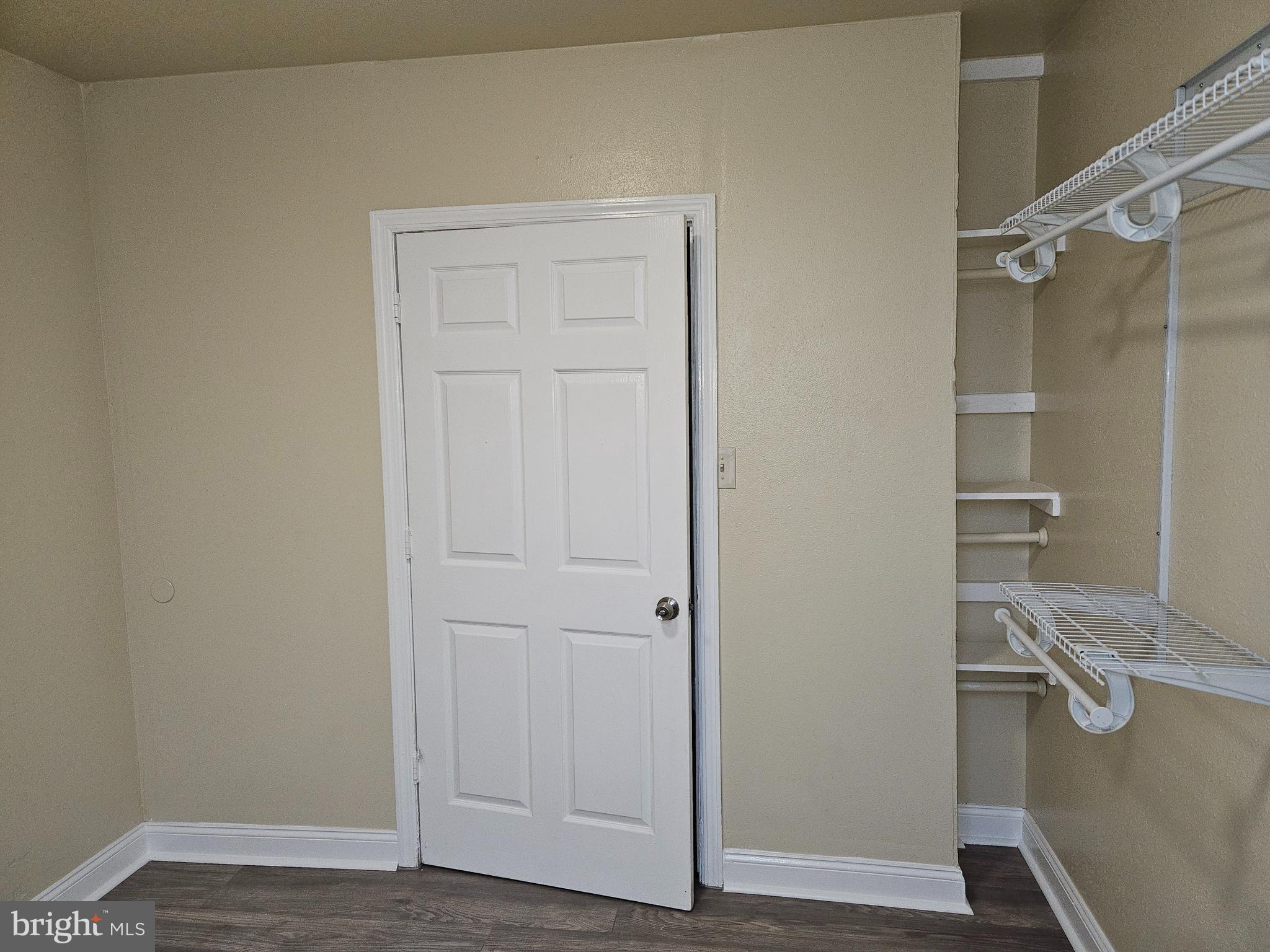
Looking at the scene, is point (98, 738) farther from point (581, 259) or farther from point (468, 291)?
point (581, 259)

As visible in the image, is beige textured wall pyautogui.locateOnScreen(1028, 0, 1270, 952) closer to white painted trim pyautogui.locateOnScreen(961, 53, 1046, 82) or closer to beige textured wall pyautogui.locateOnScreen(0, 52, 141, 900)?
white painted trim pyautogui.locateOnScreen(961, 53, 1046, 82)

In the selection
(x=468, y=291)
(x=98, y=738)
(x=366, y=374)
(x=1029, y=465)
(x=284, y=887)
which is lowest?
(x=284, y=887)

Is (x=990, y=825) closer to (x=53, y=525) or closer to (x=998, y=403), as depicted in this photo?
(x=998, y=403)

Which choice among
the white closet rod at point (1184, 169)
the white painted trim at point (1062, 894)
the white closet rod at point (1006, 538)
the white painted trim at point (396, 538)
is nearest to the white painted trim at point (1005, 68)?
the white closet rod at point (1184, 169)

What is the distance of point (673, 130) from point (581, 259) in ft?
1.43

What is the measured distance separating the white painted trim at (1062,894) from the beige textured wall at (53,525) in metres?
2.82

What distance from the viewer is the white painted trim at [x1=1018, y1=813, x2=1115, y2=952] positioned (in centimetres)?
212

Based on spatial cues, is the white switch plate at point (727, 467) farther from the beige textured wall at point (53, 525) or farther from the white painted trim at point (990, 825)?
the beige textured wall at point (53, 525)

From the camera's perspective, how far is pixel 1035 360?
2.60 m

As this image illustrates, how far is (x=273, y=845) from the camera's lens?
275 centimetres

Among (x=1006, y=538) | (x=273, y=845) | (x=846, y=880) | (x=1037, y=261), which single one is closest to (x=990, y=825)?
(x=846, y=880)

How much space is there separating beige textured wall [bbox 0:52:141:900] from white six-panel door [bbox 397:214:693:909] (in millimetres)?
989

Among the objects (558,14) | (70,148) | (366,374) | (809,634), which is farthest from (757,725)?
(70,148)

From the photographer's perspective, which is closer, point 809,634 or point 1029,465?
point 809,634
